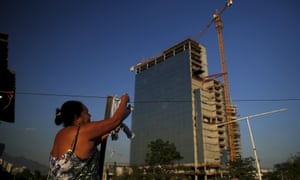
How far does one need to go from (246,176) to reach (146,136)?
40938 mm

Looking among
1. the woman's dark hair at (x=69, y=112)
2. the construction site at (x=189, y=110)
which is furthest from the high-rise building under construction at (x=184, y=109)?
the woman's dark hair at (x=69, y=112)

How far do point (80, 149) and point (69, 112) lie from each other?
435 mm

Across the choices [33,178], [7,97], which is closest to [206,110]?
[33,178]

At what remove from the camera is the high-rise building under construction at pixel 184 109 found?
59.1 m

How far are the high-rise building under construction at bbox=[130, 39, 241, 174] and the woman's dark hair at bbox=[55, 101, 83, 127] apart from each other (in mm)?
55673

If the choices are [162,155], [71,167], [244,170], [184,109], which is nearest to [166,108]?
[184,109]

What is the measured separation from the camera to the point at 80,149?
1.76m

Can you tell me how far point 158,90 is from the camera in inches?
2931

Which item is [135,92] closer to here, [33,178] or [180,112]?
[180,112]

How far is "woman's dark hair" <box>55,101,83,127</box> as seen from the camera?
6.63 feet

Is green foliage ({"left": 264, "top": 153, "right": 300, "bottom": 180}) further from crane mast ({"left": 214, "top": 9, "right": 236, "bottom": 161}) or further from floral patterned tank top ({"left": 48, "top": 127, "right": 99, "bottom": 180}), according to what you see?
floral patterned tank top ({"left": 48, "top": 127, "right": 99, "bottom": 180})

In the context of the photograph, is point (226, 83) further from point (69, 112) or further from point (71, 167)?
point (71, 167)

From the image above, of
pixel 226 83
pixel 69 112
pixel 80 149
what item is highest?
pixel 226 83

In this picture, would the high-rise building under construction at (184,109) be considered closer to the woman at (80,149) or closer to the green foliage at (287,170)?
the green foliage at (287,170)
